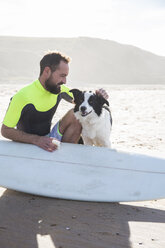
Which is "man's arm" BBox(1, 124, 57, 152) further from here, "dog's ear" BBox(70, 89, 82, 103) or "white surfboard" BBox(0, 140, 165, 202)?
"dog's ear" BBox(70, 89, 82, 103)

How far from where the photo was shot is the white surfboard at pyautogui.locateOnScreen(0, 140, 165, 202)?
2939 millimetres

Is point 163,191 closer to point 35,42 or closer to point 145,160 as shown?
point 145,160

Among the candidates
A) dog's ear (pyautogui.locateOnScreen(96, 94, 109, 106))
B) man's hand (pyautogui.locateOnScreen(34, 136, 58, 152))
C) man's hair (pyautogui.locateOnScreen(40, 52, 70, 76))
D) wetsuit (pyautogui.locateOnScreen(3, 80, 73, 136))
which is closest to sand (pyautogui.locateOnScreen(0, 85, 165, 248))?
man's hand (pyautogui.locateOnScreen(34, 136, 58, 152))

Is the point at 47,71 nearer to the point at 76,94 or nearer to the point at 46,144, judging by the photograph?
the point at 76,94

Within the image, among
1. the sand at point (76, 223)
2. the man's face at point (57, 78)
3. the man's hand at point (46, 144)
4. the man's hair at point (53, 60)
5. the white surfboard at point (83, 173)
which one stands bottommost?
the sand at point (76, 223)

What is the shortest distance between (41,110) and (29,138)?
1.15 feet

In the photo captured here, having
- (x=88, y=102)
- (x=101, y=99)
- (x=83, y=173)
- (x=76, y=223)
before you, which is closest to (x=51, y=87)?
(x=88, y=102)

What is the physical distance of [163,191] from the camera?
294cm

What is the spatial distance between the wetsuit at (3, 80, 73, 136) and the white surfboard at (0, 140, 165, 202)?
0.85 feet

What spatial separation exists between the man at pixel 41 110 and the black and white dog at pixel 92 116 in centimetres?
11

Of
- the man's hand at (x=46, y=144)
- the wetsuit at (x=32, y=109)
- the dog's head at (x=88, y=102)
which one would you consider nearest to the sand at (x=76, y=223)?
the man's hand at (x=46, y=144)

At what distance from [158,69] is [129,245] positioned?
194 ft

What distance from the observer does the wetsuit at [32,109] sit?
3.22 metres

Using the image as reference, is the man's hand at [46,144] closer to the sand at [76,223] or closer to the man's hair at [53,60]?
the sand at [76,223]
